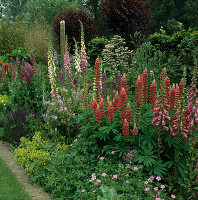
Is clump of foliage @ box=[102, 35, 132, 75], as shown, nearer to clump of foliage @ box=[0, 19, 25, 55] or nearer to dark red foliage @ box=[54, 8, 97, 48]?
dark red foliage @ box=[54, 8, 97, 48]

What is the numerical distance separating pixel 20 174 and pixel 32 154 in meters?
0.40

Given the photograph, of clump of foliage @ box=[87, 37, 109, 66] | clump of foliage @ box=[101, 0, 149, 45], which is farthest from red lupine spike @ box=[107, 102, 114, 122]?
clump of foliage @ box=[101, 0, 149, 45]

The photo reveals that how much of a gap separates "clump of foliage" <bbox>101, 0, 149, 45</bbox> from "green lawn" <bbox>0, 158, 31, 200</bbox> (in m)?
9.94

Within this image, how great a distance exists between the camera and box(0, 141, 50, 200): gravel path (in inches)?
157

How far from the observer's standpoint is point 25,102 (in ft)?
23.2

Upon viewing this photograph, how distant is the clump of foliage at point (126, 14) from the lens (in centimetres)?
1282

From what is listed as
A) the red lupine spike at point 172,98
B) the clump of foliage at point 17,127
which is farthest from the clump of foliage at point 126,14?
the red lupine spike at point 172,98

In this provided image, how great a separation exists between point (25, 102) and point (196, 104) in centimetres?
499

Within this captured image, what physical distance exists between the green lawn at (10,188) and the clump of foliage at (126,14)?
32.6 ft

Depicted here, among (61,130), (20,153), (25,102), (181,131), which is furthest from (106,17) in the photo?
(181,131)

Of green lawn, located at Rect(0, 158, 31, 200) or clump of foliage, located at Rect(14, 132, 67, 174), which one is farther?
clump of foliage, located at Rect(14, 132, 67, 174)

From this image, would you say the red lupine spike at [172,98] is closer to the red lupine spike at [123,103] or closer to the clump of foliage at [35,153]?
the red lupine spike at [123,103]

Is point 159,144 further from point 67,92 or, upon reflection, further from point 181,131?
point 67,92

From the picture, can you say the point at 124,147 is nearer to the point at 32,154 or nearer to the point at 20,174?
the point at 32,154
